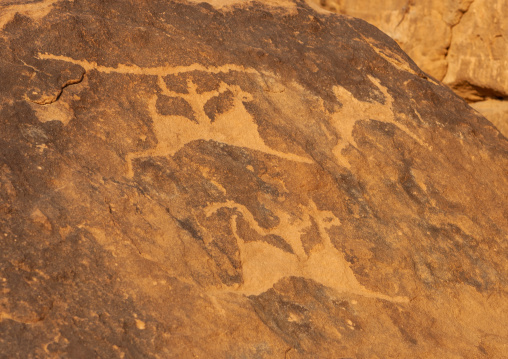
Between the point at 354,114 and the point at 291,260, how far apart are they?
846 millimetres

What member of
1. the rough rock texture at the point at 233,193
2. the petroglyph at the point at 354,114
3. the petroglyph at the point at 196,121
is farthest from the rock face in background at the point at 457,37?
the petroglyph at the point at 196,121

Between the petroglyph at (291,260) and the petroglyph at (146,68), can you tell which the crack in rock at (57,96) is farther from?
the petroglyph at (291,260)

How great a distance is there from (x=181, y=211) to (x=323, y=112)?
870 mm

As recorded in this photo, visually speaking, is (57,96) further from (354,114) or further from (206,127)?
(354,114)

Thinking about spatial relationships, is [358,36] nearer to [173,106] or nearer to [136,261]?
[173,106]

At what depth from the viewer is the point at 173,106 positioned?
2.36 m

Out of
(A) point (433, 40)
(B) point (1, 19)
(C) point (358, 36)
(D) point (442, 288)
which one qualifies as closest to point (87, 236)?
(B) point (1, 19)

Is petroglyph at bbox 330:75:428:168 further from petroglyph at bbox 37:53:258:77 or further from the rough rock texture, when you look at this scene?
petroglyph at bbox 37:53:258:77

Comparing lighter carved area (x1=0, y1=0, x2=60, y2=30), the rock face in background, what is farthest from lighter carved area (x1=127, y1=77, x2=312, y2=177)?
the rock face in background

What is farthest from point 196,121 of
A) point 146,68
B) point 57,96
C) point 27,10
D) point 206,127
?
→ point 27,10

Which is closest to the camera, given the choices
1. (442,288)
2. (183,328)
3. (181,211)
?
(183,328)

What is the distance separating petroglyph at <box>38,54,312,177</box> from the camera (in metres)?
2.28

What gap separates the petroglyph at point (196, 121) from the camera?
2.28m

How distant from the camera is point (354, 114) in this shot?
103 inches
